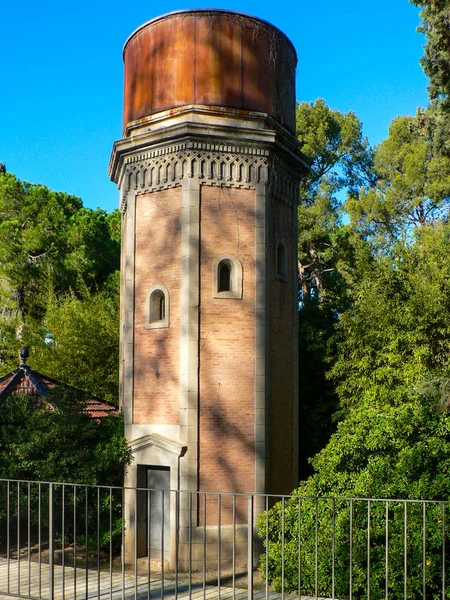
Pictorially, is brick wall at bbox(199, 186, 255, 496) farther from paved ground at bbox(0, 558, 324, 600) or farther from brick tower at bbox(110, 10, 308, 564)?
paved ground at bbox(0, 558, 324, 600)

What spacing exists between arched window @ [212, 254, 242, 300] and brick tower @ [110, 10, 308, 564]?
21 mm

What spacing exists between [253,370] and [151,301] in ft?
8.04

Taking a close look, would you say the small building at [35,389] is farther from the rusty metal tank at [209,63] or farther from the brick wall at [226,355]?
the rusty metal tank at [209,63]

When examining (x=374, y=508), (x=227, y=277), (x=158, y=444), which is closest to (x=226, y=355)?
(x=227, y=277)

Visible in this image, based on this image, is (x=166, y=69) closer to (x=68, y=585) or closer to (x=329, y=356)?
(x=329, y=356)

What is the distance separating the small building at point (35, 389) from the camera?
1357 centimetres

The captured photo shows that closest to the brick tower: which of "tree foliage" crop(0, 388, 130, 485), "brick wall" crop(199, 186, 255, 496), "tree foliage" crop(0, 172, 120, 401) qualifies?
"brick wall" crop(199, 186, 255, 496)

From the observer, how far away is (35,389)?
1403 cm

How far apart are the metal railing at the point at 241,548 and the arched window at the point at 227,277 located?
3.80 metres

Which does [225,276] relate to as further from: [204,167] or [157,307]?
[204,167]

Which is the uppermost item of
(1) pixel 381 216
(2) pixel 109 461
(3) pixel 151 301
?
(1) pixel 381 216

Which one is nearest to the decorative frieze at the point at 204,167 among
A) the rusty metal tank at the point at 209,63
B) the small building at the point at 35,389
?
the rusty metal tank at the point at 209,63

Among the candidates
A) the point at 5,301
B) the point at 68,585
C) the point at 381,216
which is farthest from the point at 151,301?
the point at 381,216

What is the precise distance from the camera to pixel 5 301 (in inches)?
1011
